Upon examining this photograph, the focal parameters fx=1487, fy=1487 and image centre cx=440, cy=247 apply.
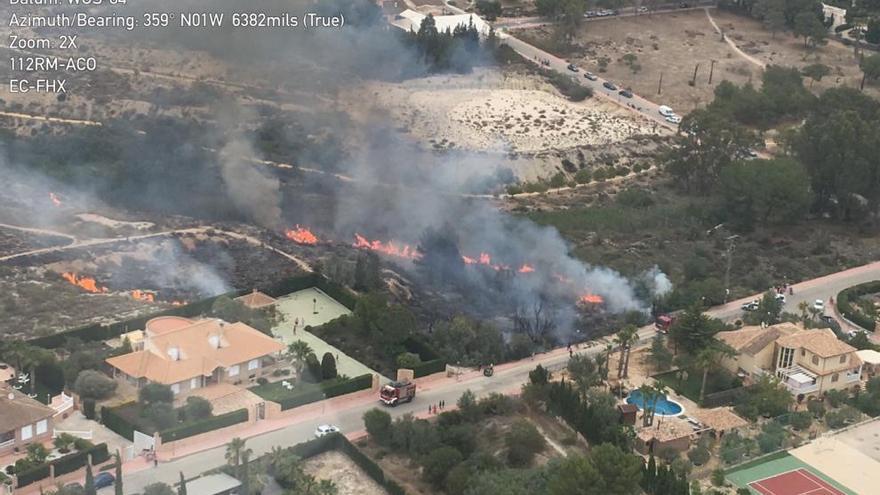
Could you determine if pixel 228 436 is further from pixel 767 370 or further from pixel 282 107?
pixel 282 107

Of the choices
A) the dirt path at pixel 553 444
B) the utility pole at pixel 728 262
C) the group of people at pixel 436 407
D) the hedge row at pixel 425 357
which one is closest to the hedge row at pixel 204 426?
the group of people at pixel 436 407

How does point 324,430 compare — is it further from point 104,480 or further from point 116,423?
point 104,480

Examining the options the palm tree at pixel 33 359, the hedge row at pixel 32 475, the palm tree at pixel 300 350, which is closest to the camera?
the hedge row at pixel 32 475

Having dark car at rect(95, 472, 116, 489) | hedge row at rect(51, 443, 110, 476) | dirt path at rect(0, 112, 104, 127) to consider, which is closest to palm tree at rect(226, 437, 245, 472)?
dark car at rect(95, 472, 116, 489)

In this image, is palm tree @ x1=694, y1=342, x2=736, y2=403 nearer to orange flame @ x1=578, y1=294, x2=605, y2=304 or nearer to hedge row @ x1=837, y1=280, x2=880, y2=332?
orange flame @ x1=578, y1=294, x2=605, y2=304

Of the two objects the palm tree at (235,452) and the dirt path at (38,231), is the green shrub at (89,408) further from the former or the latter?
the dirt path at (38,231)

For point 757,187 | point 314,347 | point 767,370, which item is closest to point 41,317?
point 314,347
